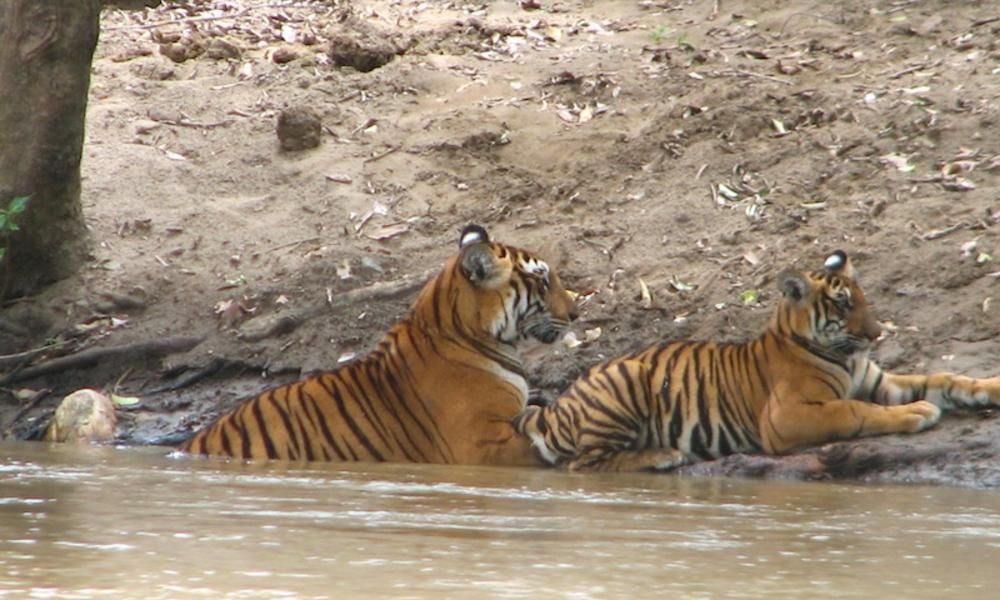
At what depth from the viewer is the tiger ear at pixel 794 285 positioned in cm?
809

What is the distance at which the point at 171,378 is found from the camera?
1006 centimetres

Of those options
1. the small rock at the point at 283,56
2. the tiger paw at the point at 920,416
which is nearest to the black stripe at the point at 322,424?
the tiger paw at the point at 920,416

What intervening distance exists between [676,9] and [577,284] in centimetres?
368

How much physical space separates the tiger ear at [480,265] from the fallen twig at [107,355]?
2299mm

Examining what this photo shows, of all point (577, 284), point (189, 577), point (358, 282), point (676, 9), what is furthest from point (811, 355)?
point (676, 9)

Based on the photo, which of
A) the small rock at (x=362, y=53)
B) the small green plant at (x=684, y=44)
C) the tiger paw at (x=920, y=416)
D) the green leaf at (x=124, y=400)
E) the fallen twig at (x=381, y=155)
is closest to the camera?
the tiger paw at (x=920, y=416)

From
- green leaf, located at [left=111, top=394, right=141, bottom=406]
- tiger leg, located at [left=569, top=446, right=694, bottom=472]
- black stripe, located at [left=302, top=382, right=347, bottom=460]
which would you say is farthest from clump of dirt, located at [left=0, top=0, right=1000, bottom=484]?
black stripe, located at [left=302, top=382, right=347, bottom=460]

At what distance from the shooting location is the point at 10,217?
10289 millimetres

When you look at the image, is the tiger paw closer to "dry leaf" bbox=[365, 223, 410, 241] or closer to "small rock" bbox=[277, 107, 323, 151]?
"dry leaf" bbox=[365, 223, 410, 241]

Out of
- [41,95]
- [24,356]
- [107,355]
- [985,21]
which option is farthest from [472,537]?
[985,21]

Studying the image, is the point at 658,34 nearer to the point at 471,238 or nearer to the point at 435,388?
the point at 471,238

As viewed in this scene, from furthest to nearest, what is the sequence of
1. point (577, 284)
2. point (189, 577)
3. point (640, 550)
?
1. point (577, 284)
2. point (640, 550)
3. point (189, 577)

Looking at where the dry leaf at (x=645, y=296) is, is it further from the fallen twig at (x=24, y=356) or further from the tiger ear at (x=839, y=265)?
the fallen twig at (x=24, y=356)

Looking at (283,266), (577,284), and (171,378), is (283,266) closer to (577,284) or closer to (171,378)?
(171,378)
